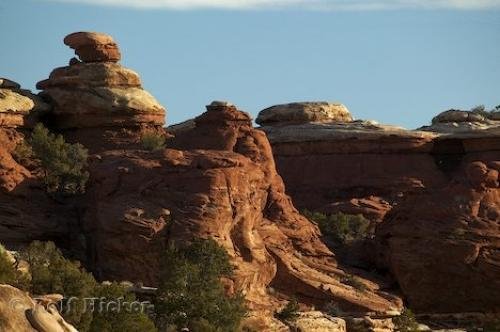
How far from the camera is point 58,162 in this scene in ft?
173

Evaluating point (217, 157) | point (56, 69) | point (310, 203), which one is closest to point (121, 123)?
point (56, 69)

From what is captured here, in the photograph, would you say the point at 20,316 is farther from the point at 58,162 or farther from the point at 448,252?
the point at 448,252

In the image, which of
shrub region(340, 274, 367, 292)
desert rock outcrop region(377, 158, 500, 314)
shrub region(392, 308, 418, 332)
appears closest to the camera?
shrub region(392, 308, 418, 332)

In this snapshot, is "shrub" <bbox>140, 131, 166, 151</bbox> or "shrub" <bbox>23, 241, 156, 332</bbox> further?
"shrub" <bbox>140, 131, 166, 151</bbox>

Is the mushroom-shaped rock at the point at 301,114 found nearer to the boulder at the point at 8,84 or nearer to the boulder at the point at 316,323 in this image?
the boulder at the point at 8,84

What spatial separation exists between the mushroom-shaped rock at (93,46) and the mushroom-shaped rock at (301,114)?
57.8ft

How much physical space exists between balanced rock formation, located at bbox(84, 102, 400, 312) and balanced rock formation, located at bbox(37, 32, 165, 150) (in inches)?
168

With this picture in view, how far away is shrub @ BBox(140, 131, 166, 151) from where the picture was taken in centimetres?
5484

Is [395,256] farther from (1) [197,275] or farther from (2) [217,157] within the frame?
(1) [197,275]

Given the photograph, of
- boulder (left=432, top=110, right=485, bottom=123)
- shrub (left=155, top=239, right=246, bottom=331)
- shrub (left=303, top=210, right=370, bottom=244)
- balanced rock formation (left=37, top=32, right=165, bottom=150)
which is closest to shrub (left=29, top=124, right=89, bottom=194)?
balanced rock formation (left=37, top=32, right=165, bottom=150)

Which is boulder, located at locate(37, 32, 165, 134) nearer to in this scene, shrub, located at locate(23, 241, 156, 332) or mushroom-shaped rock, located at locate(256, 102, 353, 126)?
shrub, located at locate(23, 241, 156, 332)

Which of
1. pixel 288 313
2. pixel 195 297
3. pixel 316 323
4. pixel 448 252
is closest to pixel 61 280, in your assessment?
pixel 195 297

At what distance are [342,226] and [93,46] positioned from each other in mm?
12156

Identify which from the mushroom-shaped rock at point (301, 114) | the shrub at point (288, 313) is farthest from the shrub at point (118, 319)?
the mushroom-shaped rock at point (301, 114)
